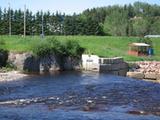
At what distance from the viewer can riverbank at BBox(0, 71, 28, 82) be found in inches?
2375

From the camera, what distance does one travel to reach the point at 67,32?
13088 centimetres

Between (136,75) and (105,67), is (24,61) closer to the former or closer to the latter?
(105,67)

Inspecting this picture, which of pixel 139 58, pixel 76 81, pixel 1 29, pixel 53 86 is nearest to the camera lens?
pixel 53 86

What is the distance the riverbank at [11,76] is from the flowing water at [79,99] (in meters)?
1.70

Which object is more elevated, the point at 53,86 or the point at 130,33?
the point at 130,33

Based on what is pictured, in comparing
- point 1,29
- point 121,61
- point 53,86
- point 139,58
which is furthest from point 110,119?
point 1,29

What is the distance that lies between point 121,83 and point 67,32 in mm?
74228

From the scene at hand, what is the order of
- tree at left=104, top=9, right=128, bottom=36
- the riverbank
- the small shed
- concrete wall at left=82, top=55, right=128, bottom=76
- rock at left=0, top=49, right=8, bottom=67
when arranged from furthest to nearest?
tree at left=104, top=9, right=128, bottom=36, the small shed, concrete wall at left=82, top=55, right=128, bottom=76, rock at left=0, top=49, right=8, bottom=67, the riverbank

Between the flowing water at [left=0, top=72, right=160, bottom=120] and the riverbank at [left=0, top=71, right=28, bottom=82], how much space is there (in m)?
1.70

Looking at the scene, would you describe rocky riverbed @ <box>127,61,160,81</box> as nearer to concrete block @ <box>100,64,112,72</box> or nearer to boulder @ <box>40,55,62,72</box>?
concrete block @ <box>100,64,112,72</box>

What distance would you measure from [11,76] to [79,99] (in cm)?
2010

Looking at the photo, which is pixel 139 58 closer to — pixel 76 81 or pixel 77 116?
pixel 76 81

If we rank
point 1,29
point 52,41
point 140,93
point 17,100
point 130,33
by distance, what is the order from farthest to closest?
point 130,33
point 1,29
point 52,41
point 140,93
point 17,100

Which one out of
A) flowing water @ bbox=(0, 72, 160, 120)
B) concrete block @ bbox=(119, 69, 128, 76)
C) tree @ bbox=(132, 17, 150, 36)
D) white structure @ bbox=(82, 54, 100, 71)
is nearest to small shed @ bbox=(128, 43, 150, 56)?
concrete block @ bbox=(119, 69, 128, 76)
